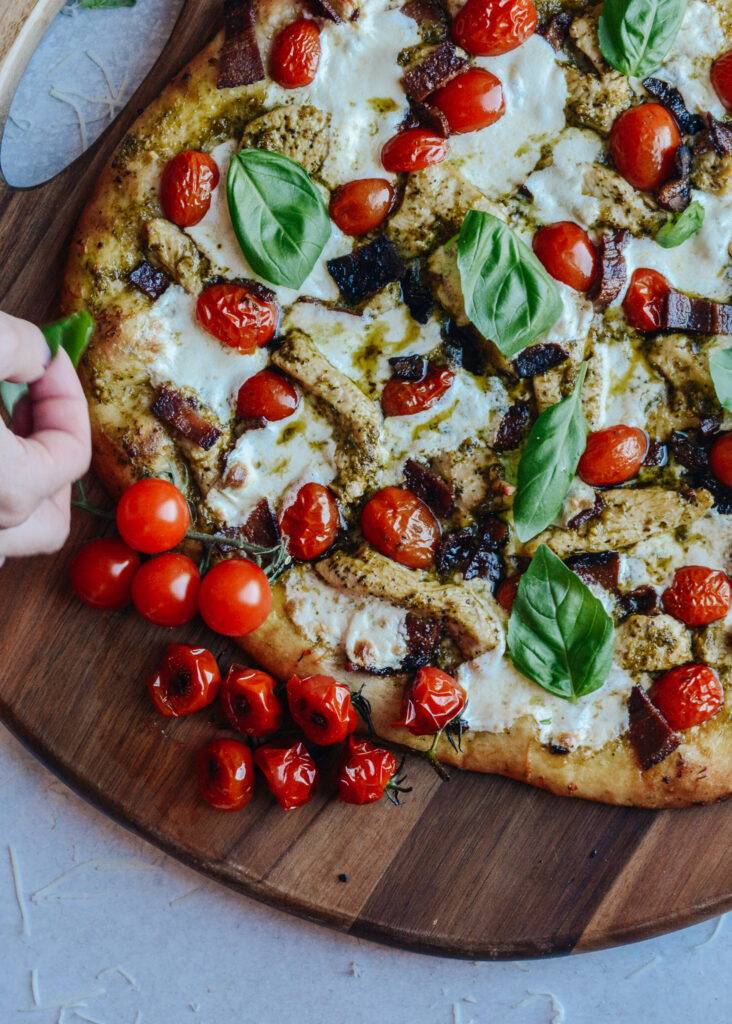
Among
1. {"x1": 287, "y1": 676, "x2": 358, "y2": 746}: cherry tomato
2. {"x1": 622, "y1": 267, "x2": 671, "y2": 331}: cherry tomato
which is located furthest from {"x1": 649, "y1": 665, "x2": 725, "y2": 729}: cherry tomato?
{"x1": 622, "y1": 267, "x2": 671, "y2": 331}: cherry tomato

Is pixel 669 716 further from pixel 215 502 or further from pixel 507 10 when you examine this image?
pixel 507 10

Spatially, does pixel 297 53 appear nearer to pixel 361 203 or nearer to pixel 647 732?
pixel 361 203

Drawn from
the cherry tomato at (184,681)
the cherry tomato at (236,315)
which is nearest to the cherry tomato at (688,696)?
the cherry tomato at (184,681)

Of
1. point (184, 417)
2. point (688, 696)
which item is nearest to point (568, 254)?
point (184, 417)

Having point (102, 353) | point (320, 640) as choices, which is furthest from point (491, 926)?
point (102, 353)

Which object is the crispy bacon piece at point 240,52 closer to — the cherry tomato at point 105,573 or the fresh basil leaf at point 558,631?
the cherry tomato at point 105,573

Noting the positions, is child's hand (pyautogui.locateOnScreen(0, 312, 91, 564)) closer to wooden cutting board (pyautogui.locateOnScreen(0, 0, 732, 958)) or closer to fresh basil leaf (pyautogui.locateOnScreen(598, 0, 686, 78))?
wooden cutting board (pyautogui.locateOnScreen(0, 0, 732, 958))
